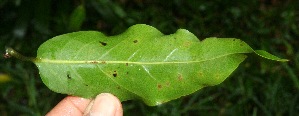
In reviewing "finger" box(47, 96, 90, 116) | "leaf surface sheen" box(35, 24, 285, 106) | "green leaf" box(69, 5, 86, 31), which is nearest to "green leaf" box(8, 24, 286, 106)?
"leaf surface sheen" box(35, 24, 285, 106)

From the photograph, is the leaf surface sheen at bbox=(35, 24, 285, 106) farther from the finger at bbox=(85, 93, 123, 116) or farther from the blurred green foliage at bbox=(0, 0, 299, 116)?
the blurred green foliage at bbox=(0, 0, 299, 116)

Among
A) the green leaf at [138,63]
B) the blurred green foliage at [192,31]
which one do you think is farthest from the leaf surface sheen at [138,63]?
the blurred green foliage at [192,31]

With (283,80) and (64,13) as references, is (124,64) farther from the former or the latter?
(283,80)

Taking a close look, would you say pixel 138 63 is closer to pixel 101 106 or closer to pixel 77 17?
pixel 101 106

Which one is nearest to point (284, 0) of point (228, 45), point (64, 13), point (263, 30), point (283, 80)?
point (263, 30)

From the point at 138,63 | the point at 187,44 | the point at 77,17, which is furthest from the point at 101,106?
the point at 77,17

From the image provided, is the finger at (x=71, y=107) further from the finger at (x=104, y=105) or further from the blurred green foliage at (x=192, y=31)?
the blurred green foliage at (x=192, y=31)
